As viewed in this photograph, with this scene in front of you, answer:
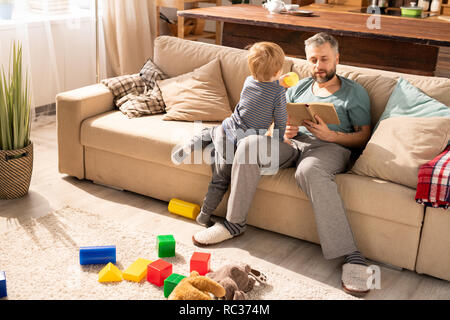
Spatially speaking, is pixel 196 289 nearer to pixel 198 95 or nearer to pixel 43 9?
pixel 198 95

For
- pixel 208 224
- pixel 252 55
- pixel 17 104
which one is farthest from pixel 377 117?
pixel 17 104

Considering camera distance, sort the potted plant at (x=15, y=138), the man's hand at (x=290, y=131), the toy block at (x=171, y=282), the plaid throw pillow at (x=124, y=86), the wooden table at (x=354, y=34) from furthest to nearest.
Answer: the wooden table at (x=354, y=34) < the plaid throw pillow at (x=124, y=86) < the potted plant at (x=15, y=138) < the man's hand at (x=290, y=131) < the toy block at (x=171, y=282)

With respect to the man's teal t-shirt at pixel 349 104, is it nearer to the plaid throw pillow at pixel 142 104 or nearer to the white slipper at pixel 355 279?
the white slipper at pixel 355 279

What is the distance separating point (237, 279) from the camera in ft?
7.11

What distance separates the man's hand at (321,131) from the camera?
102 inches

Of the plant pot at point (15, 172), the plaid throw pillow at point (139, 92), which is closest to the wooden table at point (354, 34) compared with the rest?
the plaid throw pillow at point (139, 92)

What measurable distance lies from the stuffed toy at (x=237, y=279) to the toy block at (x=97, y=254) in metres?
0.44

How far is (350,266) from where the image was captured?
7.66 ft

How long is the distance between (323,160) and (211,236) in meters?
0.62

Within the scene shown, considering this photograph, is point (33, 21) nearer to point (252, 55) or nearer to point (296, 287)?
point (252, 55)

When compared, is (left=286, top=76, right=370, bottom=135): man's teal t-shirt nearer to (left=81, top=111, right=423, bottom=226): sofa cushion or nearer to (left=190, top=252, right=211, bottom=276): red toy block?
(left=81, top=111, right=423, bottom=226): sofa cushion

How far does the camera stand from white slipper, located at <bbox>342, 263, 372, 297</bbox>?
2223 millimetres

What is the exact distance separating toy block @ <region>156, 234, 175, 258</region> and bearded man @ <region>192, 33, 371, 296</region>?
172mm

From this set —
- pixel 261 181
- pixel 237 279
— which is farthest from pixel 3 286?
pixel 261 181
